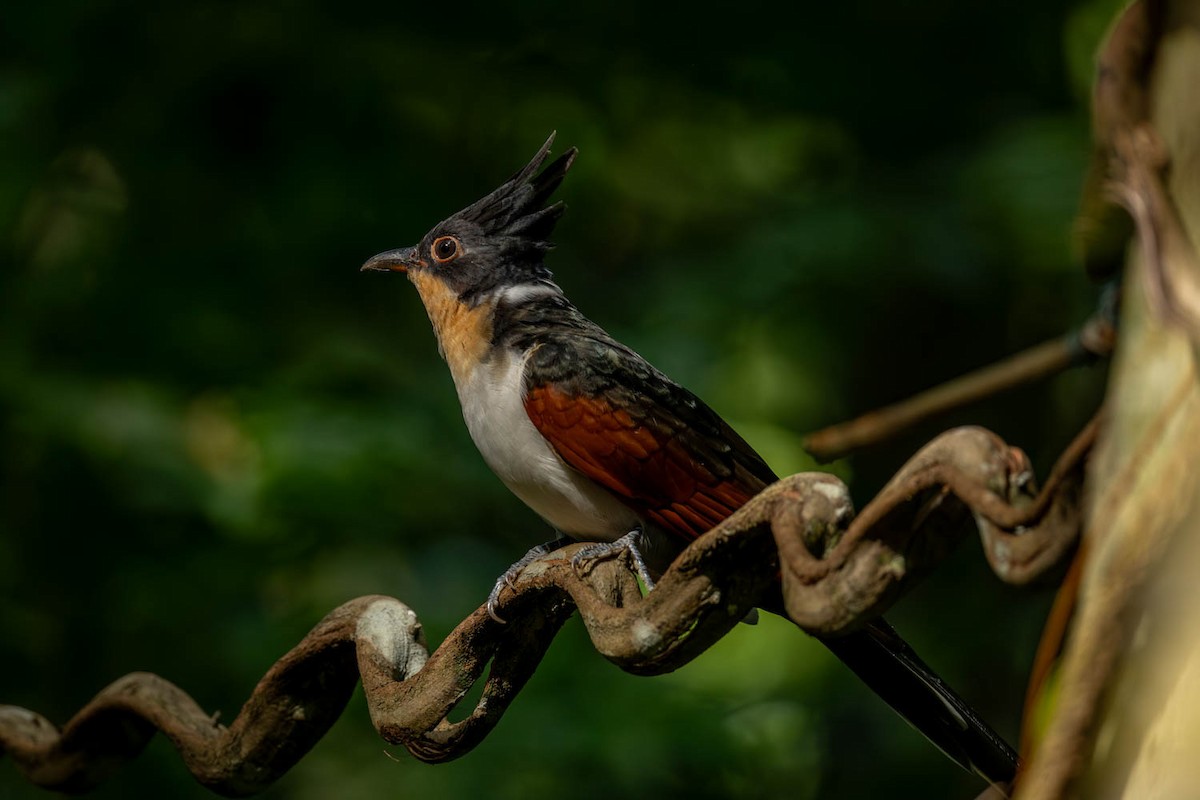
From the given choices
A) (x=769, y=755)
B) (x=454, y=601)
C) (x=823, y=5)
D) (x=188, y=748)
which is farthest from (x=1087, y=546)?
(x=823, y=5)

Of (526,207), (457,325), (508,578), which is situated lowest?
(508,578)

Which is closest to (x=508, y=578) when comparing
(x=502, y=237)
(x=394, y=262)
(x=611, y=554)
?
(x=611, y=554)

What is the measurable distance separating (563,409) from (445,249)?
0.69 metres

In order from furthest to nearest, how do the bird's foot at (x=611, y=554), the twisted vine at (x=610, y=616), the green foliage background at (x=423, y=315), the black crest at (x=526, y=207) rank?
the green foliage background at (x=423, y=315), the black crest at (x=526, y=207), the bird's foot at (x=611, y=554), the twisted vine at (x=610, y=616)

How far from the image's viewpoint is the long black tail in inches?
74.6

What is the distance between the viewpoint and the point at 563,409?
2.74m

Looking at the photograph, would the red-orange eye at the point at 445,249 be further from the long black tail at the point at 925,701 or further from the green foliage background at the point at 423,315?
the green foliage background at the point at 423,315

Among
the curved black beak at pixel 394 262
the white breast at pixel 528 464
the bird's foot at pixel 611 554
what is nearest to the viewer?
the bird's foot at pixel 611 554

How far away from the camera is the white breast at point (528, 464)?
2807mm

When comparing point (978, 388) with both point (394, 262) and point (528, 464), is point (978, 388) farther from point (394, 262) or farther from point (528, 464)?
point (394, 262)

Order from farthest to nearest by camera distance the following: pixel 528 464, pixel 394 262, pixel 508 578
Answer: pixel 394 262 < pixel 528 464 < pixel 508 578

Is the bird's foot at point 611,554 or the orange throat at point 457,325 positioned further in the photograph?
the orange throat at point 457,325

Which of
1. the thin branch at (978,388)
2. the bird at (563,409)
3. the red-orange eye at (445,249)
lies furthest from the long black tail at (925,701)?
the red-orange eye at (445,249)

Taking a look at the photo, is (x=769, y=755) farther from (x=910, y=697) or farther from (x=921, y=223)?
A: (x=910, y=697)
